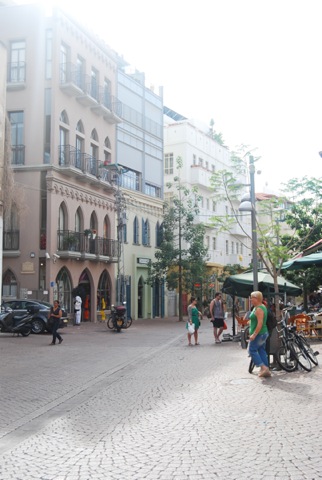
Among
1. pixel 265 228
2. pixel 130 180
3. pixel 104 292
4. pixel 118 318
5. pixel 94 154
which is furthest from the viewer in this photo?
pixel 130 180

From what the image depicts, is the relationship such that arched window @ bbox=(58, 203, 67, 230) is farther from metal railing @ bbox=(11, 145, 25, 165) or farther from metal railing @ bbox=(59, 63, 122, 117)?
→ metal railing @ bbox=(59, 63, 122, 117)

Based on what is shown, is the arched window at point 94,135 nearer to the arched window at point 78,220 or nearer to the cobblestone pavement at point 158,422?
the arched window at point 78,220

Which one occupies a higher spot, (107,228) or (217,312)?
(107,228)

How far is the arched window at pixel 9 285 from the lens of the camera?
3450 cm

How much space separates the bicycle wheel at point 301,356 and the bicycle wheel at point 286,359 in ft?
0.26

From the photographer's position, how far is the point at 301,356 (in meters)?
12.6

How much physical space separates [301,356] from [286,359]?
0.32 metres

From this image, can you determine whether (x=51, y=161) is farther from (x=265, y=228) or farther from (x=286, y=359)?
(x=286, y=359)

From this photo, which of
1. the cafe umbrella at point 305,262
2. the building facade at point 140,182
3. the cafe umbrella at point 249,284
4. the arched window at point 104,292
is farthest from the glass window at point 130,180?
the cafe umbrella at point 305,262

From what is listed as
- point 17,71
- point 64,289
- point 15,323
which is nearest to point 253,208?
point 15,323

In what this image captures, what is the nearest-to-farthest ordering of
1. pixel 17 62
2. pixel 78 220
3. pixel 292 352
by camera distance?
pixel 292 352
pixel 17 62
pixel 78 220

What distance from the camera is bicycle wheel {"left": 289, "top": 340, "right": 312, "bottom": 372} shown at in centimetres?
1246

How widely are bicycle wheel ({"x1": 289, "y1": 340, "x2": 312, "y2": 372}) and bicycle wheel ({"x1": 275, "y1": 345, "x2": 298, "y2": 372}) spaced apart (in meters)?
0.08

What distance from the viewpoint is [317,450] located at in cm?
630
